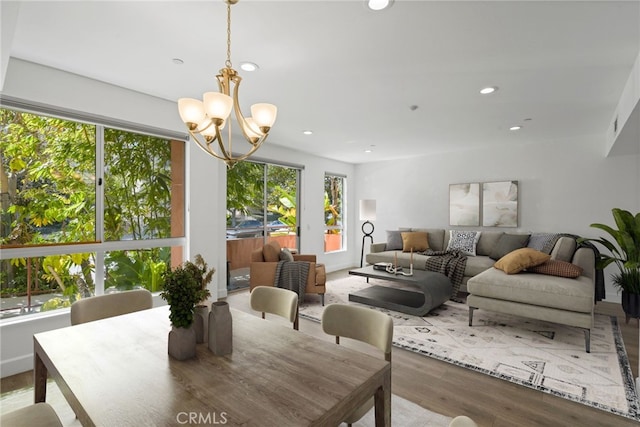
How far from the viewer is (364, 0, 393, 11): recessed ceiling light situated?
1770 millimetres

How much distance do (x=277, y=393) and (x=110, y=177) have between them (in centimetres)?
311

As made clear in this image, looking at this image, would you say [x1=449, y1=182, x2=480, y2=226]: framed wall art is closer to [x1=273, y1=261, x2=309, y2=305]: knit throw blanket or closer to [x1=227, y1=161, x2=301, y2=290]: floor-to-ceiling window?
[x1=227, y1=161, x2=301, y2=290]: floor-to-ceiling window

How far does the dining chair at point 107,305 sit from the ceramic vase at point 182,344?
0.96 metres

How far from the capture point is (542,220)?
5098 mm

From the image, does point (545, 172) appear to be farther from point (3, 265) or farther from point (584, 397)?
point (3, 265)

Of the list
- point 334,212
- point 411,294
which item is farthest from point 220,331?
point 334,212

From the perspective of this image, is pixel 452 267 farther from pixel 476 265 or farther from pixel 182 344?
pixel 182 344

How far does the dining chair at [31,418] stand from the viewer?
1.17 m

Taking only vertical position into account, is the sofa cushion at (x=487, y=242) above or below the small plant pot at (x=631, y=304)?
above

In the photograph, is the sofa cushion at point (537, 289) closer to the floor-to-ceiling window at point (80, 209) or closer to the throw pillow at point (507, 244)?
the throw pillow at point (507, 244)

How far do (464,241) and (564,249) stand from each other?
59.2 inches
